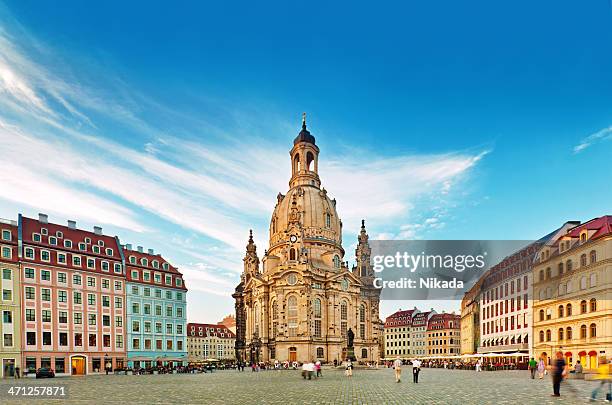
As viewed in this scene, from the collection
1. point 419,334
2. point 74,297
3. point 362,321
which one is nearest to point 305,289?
point 362,321

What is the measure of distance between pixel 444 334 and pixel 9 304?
132m

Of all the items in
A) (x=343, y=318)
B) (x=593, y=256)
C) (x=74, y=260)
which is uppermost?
(x=593, y=256)

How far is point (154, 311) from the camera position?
7956 centimetres

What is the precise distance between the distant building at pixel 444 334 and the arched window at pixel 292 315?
70.1 m

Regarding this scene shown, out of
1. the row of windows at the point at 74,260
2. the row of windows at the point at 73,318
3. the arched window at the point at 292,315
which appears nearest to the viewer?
the row of windows at the point at 73,318

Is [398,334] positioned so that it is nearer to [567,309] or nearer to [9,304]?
[567,309]

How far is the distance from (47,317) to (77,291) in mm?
5186

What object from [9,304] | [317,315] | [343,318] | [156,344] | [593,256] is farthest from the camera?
[343,318]

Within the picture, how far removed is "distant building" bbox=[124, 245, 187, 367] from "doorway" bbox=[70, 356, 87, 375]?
734cm

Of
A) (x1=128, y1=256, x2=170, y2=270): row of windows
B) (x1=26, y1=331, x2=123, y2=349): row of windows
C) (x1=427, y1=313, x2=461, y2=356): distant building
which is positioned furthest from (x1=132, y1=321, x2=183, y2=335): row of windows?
(x1=427, y1=313, x2=461, y2=356): distant building

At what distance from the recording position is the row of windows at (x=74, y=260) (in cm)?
6481

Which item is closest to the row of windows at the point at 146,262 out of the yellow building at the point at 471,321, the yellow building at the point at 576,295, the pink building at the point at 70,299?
the pink building at the point at 70,299

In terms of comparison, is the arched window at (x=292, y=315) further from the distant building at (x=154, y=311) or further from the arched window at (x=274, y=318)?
the distant building at (x=154, y=311)

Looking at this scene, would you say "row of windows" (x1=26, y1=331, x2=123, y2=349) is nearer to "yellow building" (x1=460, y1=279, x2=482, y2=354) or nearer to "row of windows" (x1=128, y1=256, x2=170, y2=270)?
"row of windows" (x1=128, y1=256, x2=170, y2=270)
